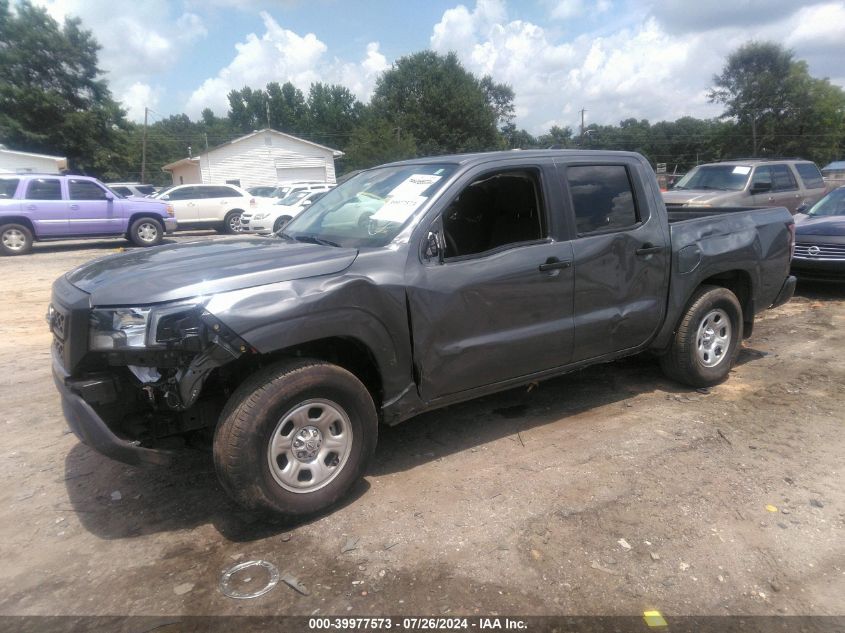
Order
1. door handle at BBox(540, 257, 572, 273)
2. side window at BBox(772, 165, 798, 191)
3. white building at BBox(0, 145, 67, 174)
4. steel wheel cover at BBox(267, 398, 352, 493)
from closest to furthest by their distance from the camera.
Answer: steel wheel cover at BBox(267, 398, 352, 493) → door handle at BBox(540, 257, 572, 273) → side window at BBox(772, 165, 798, 191) → white building at BBox(0, 145, 67, 174)

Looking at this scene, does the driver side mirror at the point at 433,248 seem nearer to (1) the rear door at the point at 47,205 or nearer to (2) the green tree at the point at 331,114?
(1) the rear door at the point at 47,205

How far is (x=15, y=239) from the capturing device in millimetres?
14344

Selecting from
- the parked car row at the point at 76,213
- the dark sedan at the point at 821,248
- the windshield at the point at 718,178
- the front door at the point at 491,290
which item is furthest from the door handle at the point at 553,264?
the parked car row at the point at 76,213

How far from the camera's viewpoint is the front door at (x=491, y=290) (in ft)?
11.3

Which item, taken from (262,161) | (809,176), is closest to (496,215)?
(809,176)

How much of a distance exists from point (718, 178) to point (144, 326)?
1151cm

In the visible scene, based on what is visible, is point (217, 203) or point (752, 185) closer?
point (752, 185)

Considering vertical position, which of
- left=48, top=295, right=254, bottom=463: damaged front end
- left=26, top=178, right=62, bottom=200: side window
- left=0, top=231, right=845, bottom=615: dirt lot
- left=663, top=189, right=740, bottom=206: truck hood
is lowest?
left=0, top=231, right=845, bottom=615: dirt lot

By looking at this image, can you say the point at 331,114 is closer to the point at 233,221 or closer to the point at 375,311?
the point at 233,221

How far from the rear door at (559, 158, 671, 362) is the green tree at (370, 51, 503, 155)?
53.8 metres

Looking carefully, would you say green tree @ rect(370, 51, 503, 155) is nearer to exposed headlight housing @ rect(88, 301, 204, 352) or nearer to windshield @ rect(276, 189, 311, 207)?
windshield @ rect(276, 189, 311, 207)

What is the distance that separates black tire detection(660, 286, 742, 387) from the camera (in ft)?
15.5

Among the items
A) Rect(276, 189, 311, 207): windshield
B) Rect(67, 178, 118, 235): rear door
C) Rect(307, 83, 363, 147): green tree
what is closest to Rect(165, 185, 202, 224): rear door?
Rect(276, 189, 311, 207): windshield

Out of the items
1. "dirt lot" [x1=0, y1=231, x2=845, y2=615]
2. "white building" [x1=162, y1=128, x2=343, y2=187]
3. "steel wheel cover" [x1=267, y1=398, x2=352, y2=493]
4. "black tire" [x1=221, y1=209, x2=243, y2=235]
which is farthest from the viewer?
"white building" [x1=162, y1=128, x2=343, y2=187]
